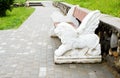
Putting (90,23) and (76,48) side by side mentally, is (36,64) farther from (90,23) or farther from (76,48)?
(90,23)

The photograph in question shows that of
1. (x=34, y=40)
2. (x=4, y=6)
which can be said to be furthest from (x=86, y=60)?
(x=4, y=6)

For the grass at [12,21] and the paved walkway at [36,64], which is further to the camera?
the grass at [12,21]

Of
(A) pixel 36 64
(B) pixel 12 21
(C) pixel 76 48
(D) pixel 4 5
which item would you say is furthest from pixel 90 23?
(D) pixel 4 5

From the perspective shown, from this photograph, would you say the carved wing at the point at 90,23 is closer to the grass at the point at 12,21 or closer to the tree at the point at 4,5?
the grass at the point at 12,21

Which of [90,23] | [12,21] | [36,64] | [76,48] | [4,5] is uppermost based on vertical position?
[90,23]


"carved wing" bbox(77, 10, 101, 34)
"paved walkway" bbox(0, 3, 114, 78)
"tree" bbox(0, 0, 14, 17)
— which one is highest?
"carved wing" bbox(77, 10, 101, 34)

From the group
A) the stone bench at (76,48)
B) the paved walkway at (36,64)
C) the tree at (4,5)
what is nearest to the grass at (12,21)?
the tree at (4,5)

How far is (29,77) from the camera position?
5.10 metres

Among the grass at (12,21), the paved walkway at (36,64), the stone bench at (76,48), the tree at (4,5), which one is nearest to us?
the paved walkway at (36,64)

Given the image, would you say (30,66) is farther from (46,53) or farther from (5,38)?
(5,38)

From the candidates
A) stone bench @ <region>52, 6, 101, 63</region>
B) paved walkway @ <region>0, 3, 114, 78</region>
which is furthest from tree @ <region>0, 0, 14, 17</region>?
stone bench @ <region>52, 6, 101, 63</region>

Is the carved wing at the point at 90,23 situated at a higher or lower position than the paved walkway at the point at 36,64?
higher

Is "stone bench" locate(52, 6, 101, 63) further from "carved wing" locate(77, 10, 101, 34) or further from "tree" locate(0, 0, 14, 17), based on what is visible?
"tree" locate(0, 0, 14, 17)

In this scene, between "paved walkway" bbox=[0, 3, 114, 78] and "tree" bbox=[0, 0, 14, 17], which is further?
"tree" bbox=[0, 0, 14, 17]
